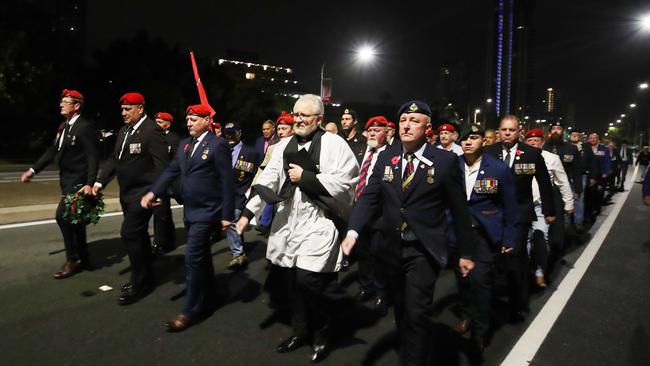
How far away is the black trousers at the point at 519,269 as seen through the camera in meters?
4.78

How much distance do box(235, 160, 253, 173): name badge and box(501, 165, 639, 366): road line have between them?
162 inches

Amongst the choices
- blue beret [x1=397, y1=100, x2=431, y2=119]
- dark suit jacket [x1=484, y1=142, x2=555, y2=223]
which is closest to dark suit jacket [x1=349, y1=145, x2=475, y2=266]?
blue beret [x1=397, y1=100, x2=431, y2=119]

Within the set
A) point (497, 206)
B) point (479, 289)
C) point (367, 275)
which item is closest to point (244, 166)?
point (367, 275)

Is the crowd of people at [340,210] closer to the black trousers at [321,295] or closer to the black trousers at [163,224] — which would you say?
the black trousers at [321,295]

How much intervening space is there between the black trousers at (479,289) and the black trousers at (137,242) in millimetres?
3218

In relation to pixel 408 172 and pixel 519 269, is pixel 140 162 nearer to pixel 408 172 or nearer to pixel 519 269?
pixel 408 172

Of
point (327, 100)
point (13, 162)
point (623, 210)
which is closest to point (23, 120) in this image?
point (13, 162)

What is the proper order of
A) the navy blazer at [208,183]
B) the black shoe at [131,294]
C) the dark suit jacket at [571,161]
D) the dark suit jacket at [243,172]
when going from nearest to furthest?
the navy blazer at [208,183] < the black shoe at [131,294] < the dark suit jacket at [243,172] < the dark suit jacket at [571,161]

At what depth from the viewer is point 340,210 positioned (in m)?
3.76

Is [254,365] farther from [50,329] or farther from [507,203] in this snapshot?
[507,203]

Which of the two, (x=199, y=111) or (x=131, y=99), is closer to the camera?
(x=199, y=111)

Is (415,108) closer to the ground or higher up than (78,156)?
higher up

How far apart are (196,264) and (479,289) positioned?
2520 millimetres

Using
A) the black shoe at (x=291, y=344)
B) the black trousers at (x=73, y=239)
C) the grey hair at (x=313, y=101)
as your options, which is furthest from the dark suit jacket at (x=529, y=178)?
the black trousers at (x=73, y=239)
